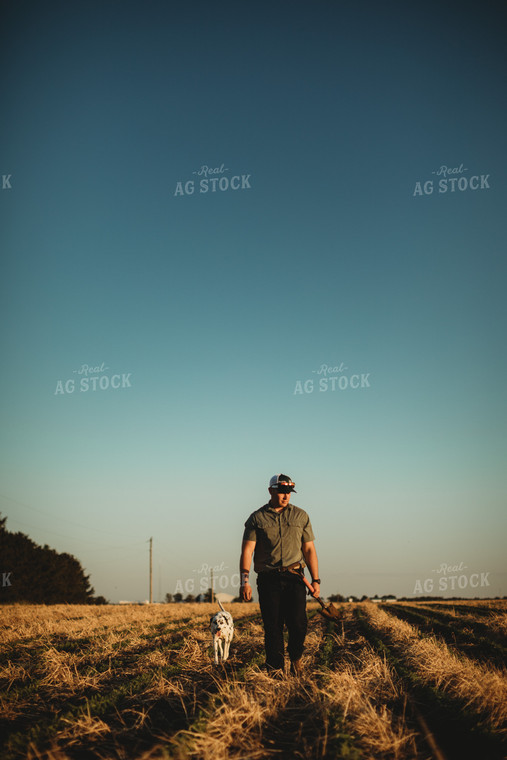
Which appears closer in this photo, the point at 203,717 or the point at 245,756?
the point at 245,756

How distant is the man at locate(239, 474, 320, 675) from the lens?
20.9ft

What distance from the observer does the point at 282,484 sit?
663cm

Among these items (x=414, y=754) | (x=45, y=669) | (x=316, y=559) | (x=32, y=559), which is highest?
(x=316, y=559)

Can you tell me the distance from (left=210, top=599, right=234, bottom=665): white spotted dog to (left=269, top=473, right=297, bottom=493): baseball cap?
7.09ft

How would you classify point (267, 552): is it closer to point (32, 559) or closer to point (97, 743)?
point (97, 743)

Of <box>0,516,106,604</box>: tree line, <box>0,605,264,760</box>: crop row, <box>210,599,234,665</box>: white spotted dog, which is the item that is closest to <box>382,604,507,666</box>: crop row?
<box>210,599,234,665</box>: white spotted dog

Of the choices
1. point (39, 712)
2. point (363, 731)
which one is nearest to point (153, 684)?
point (39, 712)

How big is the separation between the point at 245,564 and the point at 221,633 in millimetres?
1386

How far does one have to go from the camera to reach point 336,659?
8711mm

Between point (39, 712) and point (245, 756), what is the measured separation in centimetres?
271

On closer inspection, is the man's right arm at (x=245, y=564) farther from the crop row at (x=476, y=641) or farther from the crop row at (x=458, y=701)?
the crop row at (x=476, y=641)

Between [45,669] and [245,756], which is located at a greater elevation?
[245,756]

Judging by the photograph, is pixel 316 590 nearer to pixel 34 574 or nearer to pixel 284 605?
pixel 284 605

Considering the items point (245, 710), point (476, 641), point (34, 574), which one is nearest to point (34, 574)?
point (34, 574)
